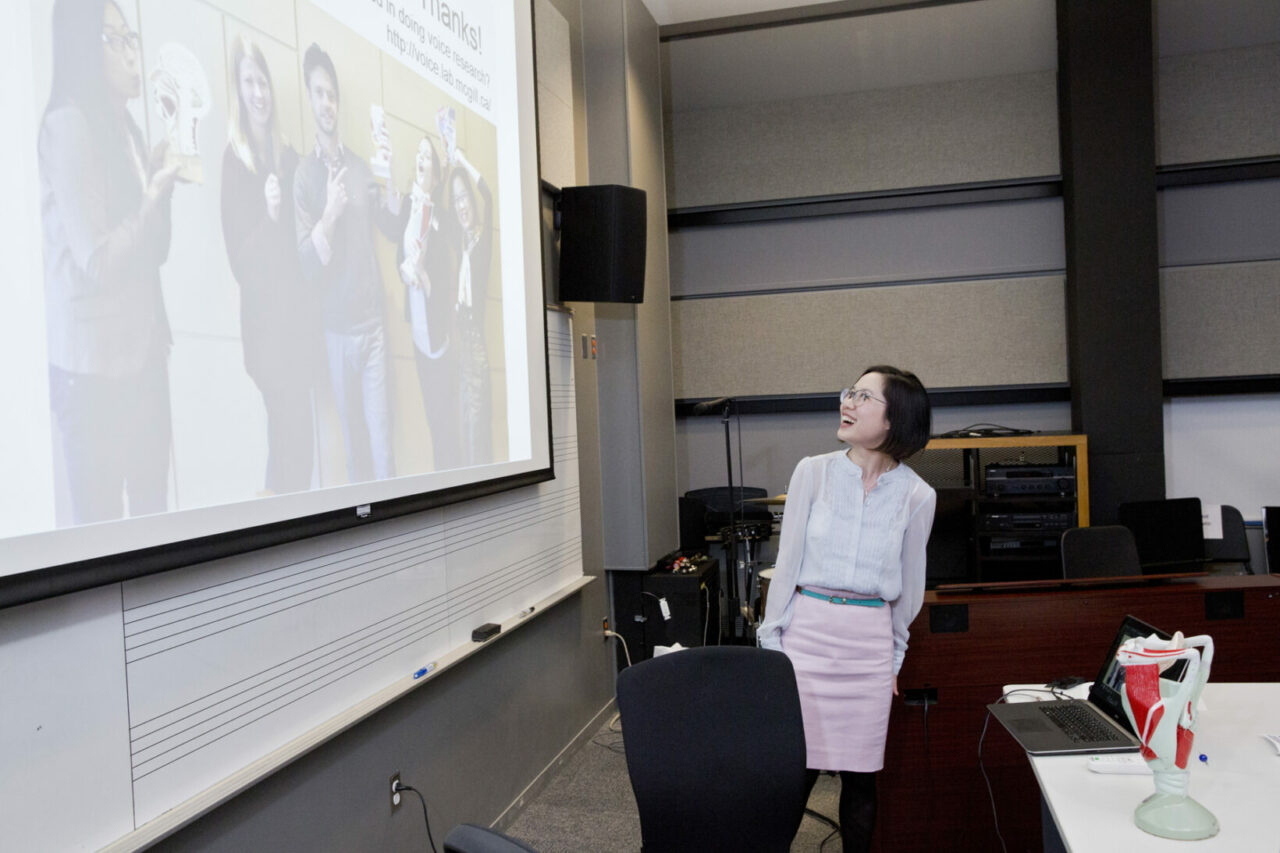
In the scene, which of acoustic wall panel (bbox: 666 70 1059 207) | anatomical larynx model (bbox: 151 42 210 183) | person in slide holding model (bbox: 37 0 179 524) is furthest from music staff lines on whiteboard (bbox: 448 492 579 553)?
acoustic wall panel (bbox: 666 70 1059 207)

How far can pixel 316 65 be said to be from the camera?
2143 mm

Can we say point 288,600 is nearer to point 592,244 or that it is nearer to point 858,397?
point 858,397

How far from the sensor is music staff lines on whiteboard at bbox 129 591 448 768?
1676mm

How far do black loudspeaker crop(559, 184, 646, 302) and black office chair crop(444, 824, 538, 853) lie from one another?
2909 mm

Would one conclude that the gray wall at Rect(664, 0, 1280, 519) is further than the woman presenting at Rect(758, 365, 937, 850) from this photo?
Yes

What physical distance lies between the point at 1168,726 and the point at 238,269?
76.0 inches

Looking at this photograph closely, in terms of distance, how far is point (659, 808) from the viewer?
1.93 metres

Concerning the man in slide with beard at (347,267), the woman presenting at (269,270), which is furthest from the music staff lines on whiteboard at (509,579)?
the woman presenting at (269,270)

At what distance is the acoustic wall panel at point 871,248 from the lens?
17.4 feet

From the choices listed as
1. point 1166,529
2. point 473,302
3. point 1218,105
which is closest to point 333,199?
point 473,302

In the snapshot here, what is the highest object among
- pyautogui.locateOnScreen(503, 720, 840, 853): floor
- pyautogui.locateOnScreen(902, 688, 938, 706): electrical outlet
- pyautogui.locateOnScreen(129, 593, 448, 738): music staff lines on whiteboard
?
pyautogui.locateOnScreen(129, 593, 448, 738): music staff lines on whiteboard

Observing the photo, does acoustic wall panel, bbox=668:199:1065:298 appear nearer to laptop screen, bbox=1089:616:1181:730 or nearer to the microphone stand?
the microphone stand

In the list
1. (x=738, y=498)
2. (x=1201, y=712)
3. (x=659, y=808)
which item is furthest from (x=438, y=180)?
(x=738, y=498)

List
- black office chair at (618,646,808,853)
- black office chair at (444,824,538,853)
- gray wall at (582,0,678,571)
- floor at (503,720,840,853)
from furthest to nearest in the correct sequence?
gray wall at (582,0,678,571)
floor at (503,720,840,853)
black office chair at (618,646,808,853)
black office chair at (444,824,538,853)
